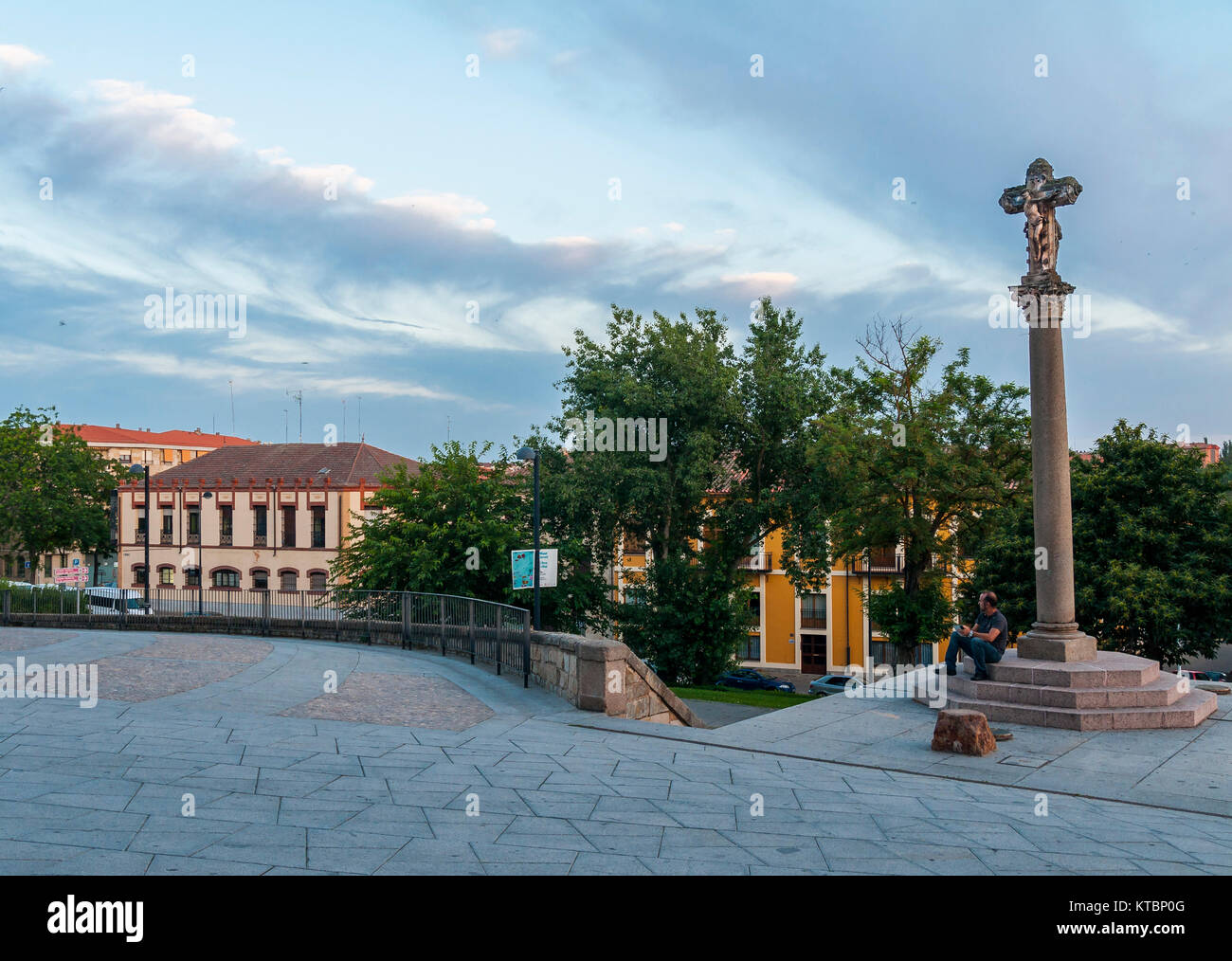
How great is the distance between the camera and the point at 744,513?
32281 millimetres

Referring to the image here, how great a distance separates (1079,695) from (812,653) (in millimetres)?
39783

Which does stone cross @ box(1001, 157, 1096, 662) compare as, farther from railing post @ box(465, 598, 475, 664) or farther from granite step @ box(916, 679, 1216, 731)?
railing post @ box(465, 598, 475, 664)

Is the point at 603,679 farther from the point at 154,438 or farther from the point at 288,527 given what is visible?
the point at 154,438

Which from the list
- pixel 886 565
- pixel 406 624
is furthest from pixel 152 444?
pixel 406 624

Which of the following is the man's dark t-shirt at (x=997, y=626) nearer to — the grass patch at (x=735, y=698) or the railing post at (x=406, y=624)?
the grass patch at (x=735, y=698)

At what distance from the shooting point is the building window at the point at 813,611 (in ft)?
163

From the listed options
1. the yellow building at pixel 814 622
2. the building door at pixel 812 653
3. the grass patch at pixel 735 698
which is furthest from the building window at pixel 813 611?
the grass patch at pixel 735 698

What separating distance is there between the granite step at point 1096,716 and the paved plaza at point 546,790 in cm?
24

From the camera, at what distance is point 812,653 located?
49906 millimetres

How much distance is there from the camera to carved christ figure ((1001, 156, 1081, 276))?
12.9 metres

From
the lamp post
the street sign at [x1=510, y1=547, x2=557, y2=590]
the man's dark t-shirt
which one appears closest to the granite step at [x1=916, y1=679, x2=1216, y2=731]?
the man's dark t-shirt
